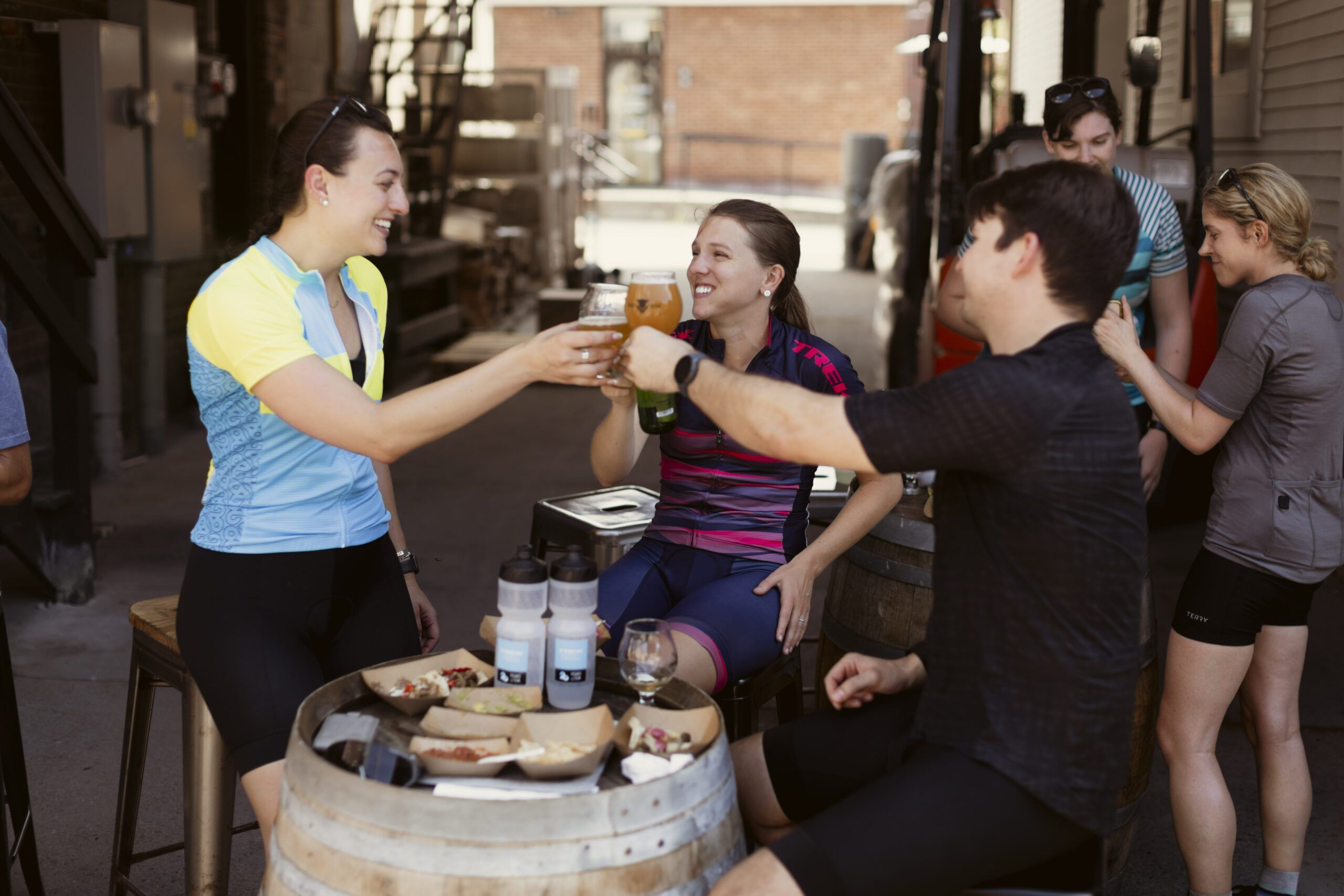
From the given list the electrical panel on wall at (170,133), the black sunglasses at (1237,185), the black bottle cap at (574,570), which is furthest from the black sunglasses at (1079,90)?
the electrical panel on wall at (170,133)

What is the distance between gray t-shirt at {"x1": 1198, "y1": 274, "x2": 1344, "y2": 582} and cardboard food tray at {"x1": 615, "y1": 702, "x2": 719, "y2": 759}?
138cm

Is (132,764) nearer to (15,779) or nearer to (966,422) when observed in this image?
(15,779)

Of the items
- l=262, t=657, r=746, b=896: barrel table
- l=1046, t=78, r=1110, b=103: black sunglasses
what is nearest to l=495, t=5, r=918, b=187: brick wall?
l=1046, t=78, r=1110, b=103: black sunglasses

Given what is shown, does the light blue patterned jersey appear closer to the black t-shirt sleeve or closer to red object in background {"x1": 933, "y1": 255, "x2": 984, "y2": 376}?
the black t-shirt sleeve

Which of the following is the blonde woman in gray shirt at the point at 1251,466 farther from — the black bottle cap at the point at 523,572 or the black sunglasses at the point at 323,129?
the black sunglasses at the point at 323,129

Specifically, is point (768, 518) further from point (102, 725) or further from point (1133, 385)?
point (102, 725)

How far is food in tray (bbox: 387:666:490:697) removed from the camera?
2164 mm

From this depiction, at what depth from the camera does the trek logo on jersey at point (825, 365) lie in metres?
3.07

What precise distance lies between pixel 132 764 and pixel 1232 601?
7.50 ft

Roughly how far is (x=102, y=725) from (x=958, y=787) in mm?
3002

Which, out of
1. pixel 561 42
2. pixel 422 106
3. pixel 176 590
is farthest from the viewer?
pixel 561 42

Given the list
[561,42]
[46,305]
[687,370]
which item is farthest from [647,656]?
[561,42]

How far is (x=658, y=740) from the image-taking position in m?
1.99

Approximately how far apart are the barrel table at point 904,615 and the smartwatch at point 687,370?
0.92m
